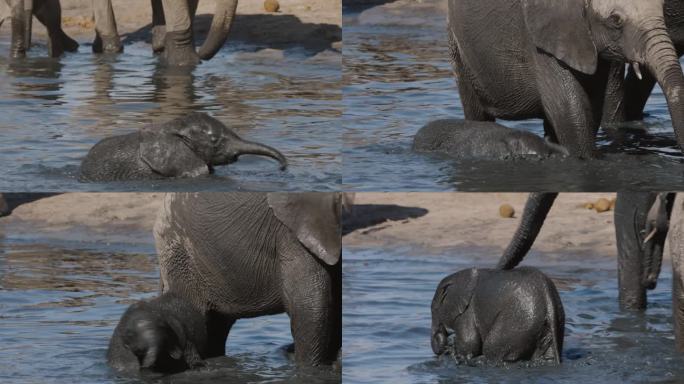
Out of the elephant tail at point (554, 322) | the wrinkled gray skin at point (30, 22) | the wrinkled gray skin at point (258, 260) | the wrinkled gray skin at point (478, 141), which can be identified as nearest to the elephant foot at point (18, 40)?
the wrinkled gray skin at point (30, 22)

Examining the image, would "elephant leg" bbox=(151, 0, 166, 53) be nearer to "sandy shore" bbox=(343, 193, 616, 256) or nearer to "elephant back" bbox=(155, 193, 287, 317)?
"sandy shore" bbox=(343, 193, 616, 256)

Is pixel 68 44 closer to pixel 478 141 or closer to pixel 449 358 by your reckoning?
pixel 478 141

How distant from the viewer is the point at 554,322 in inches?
207

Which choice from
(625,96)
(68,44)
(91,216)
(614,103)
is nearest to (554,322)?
(91,216)

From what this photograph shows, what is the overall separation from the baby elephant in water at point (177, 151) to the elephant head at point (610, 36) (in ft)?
3.83

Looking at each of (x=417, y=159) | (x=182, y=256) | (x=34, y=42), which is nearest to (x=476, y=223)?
(x=417, y=159)

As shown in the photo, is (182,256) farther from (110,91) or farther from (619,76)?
(110,91)

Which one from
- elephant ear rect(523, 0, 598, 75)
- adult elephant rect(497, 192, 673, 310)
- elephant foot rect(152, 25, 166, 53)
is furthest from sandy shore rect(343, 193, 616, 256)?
elephant foot rect(152, 25, 166, 53)

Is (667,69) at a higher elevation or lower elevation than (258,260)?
higher

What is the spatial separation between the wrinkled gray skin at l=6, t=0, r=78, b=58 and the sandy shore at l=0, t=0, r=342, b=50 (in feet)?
1.10

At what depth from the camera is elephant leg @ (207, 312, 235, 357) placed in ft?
18.0

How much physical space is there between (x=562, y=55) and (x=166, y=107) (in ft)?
9.52

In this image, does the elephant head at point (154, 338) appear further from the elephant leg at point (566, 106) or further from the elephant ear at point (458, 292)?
the elephant leg at point (566, 106)

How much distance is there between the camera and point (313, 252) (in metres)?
5.00
